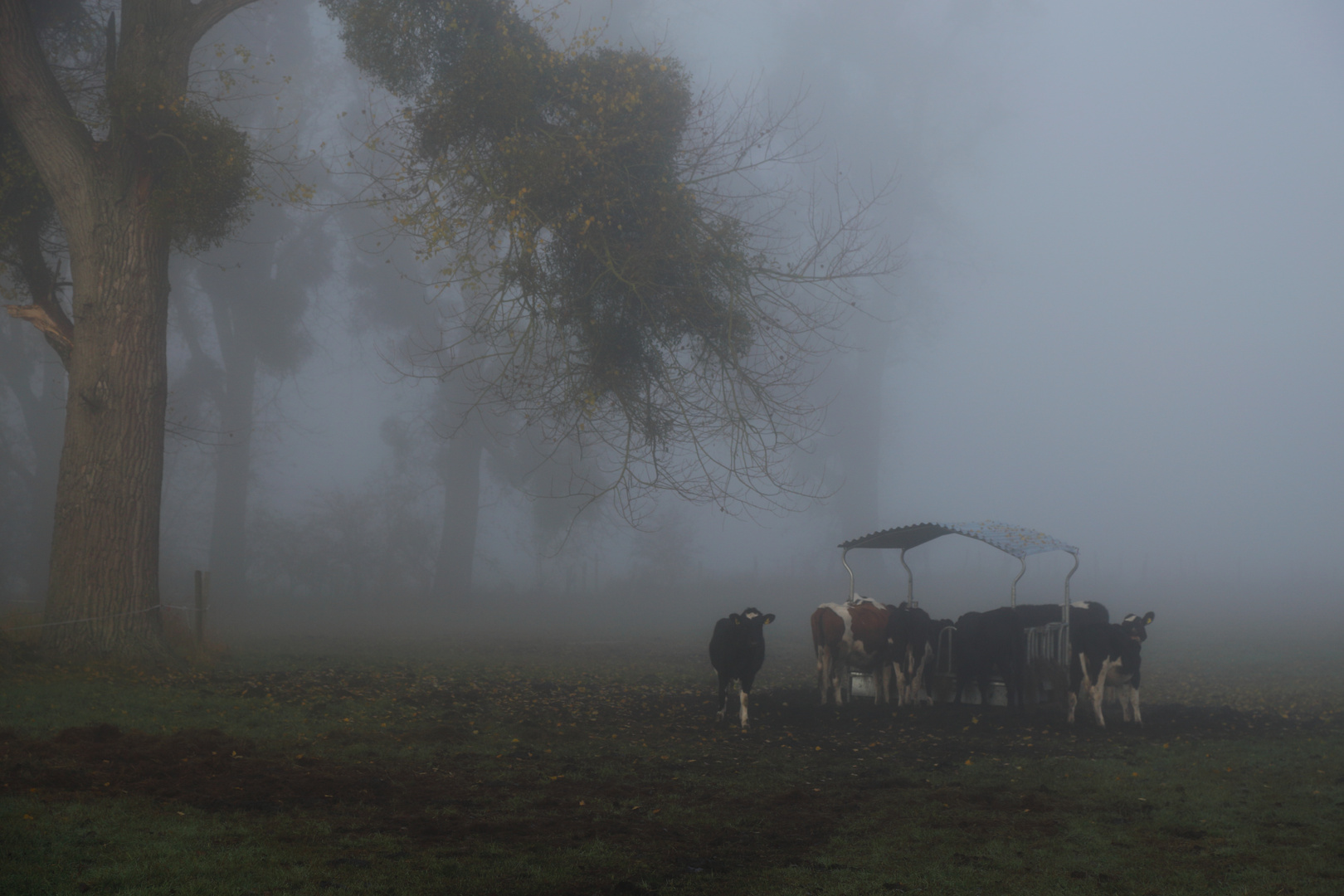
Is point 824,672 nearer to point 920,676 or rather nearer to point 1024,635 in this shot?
point 920,676

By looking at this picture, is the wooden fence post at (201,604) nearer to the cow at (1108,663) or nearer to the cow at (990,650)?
the cow at (990,650)

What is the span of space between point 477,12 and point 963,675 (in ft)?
36.4

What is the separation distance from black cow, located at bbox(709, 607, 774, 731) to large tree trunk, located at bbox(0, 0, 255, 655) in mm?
7496

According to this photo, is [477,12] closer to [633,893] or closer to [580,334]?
[580,334]

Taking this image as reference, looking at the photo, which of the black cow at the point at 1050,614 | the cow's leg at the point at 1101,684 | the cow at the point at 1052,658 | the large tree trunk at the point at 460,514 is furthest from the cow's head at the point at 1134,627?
the large tree trunk at the point at 460,514

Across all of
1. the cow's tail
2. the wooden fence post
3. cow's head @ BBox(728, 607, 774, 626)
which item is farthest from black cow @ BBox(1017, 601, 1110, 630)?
the wooden fence post

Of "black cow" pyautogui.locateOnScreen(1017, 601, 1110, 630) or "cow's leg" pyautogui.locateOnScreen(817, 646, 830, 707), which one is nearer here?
"black cow" pyautogui.locateOnScreen(1017, 601, 1110, 630)

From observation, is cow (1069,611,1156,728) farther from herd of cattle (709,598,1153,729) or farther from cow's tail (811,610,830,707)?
cow's tail (811,610,830,707)

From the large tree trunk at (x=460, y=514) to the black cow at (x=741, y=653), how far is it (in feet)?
69.7

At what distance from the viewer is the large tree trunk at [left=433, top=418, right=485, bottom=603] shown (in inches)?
1238

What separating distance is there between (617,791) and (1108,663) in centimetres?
692

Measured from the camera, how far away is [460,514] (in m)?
Answer: 31.9

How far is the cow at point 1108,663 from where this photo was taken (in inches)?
431

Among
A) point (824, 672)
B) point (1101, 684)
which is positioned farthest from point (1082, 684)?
point (824, 672)
